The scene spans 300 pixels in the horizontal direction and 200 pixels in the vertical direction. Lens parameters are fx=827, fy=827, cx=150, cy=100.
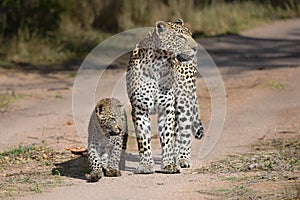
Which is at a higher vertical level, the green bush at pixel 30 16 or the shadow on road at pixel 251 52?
the green bush at pixel 30 16

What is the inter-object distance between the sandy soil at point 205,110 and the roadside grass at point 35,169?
0.23 m

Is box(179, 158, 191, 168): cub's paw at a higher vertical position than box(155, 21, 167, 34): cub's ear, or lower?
lower

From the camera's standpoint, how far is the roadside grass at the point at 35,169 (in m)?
8.09

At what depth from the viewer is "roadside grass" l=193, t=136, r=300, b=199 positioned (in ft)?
23.6

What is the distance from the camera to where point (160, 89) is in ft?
28.6

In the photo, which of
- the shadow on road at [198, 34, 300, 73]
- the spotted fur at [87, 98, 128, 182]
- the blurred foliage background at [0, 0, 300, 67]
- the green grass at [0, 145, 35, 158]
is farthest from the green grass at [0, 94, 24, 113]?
the spotted fur at [87, 98, 128, 182]

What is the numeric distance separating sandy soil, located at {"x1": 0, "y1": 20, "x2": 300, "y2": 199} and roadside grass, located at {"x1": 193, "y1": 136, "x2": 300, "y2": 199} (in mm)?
184

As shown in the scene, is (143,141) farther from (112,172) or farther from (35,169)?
(35,169)

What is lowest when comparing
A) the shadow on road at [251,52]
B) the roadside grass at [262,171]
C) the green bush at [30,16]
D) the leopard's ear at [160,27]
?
the roadside grass at [262,171]

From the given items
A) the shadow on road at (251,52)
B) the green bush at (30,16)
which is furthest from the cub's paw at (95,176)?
the green bush at (30,16)

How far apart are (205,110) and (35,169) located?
4.23 metres

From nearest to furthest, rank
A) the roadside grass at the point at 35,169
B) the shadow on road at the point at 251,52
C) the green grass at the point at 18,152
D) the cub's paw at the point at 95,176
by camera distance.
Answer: the roadside grass at the point at 35,169 → the cub's paw at the point at 95,176 → the green grass at the point at 18,152 → the shadow on road at the point at 251,52

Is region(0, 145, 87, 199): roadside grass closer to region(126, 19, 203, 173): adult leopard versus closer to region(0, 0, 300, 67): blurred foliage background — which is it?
region(126, 19, 203, 173): adult leopard

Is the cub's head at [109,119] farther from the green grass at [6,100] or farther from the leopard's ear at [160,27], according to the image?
the green grass at [6,100]
